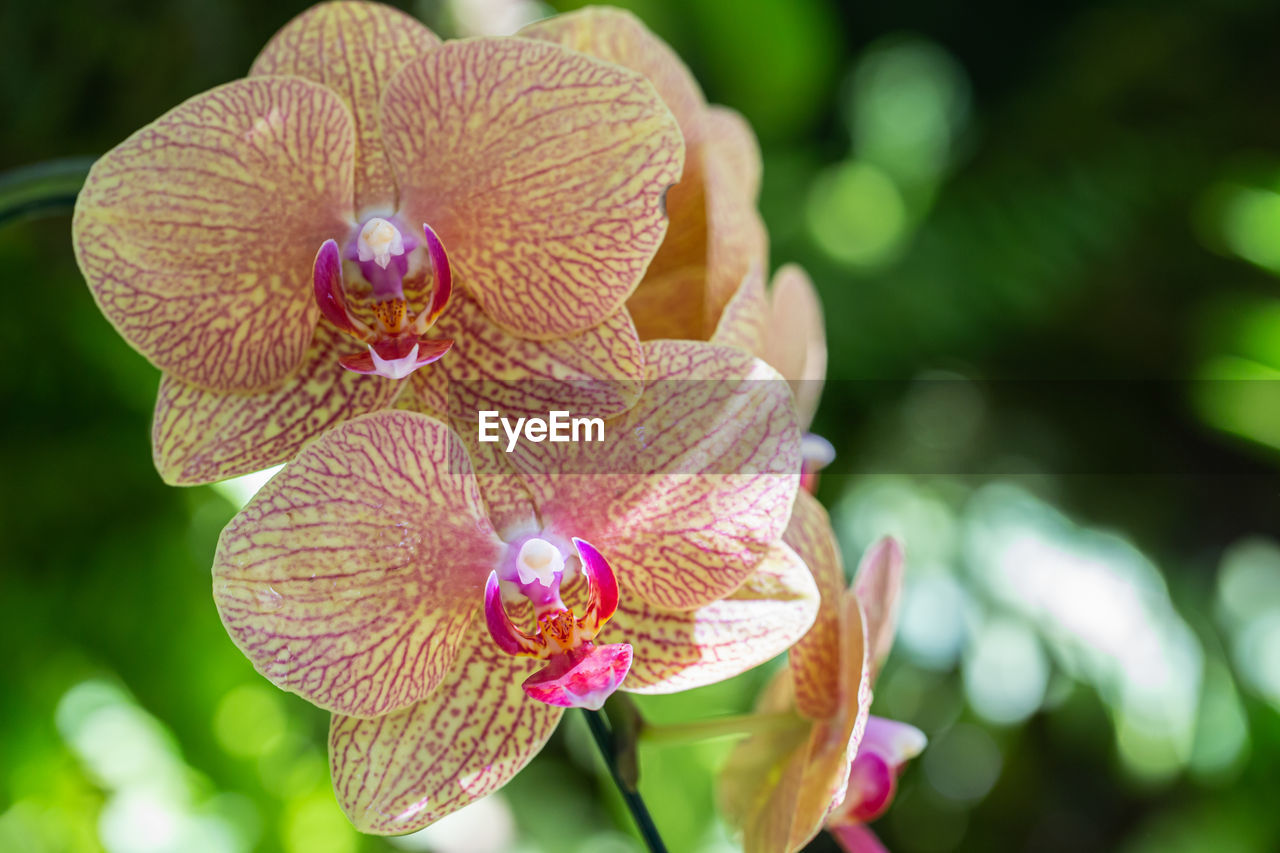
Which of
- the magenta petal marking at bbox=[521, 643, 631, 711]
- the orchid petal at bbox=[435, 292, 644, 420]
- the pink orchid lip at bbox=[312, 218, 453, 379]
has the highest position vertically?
the pink orchid lip at bbox=[312, 218, 453, 379]

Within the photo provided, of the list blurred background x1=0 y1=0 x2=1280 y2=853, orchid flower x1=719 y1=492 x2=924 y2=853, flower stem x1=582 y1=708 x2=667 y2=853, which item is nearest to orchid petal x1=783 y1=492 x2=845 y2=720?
orchid flower x1=719 y1=492 x2=924 y2=853

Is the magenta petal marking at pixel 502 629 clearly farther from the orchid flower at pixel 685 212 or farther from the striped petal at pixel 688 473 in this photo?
the orchid flower at pixel 685 212

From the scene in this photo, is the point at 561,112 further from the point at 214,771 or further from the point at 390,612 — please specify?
the point at 214,771

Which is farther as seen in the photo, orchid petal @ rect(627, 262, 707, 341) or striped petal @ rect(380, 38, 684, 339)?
orchid petal @ rect(627, 262, 707, 341)

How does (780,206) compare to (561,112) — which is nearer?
(561,112)

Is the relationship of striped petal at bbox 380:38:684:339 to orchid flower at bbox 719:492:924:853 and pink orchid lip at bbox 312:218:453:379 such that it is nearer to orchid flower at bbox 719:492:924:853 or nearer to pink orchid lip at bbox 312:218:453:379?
pink orchid lip at bbox 312:218:453:379

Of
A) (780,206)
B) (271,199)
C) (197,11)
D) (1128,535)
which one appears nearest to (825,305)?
(780,206)

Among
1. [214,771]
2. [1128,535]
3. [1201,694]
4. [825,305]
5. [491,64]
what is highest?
[491,64]

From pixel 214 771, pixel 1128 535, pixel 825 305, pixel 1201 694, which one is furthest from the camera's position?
pixel 1128 535
